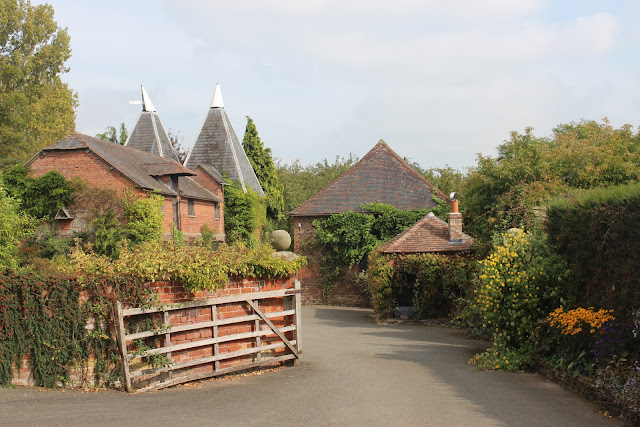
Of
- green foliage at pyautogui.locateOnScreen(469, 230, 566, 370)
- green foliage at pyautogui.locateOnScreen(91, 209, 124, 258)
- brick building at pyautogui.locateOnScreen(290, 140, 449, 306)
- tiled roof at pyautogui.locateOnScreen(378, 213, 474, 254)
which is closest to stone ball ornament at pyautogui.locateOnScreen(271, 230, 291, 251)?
tiled roof at pyautogui.locateOnScreen(378, 213, 474, 254)

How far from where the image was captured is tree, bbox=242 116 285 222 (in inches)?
1779

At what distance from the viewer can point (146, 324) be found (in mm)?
9711

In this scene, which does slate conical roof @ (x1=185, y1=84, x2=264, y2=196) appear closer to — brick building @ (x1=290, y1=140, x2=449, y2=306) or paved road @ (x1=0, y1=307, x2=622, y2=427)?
brick building @ (x1=290, y1=140, x2=449, y2=306)

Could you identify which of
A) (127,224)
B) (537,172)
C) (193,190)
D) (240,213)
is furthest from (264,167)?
(537,172)

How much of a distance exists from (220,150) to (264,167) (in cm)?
596

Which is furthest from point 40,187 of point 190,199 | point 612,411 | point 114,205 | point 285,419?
point 612,411

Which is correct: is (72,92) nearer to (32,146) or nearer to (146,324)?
(32,146)

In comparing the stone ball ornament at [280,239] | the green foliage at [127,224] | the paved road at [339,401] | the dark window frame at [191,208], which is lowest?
the paved road at [339,401]

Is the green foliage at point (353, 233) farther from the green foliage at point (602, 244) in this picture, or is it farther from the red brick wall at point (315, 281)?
the green foliage at point (602, 244)

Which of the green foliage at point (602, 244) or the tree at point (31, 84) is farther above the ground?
the tree at point (31, 84)

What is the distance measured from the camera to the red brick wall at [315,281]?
3094 centimetres

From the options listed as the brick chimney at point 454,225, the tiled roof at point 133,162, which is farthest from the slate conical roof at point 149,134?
the brick chimney at point 454,225

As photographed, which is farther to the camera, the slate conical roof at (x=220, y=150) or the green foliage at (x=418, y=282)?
the slate conical roof at (x=220, y=150)

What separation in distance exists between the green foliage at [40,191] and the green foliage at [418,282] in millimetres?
14073
